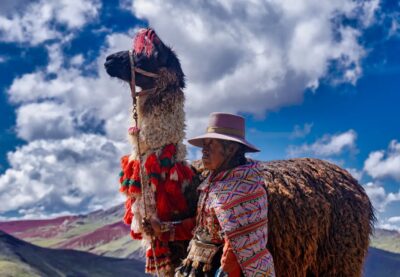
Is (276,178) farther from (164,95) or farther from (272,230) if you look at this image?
(164,95)

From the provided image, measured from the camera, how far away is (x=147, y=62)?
3.92m

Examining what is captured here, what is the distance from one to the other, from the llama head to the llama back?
3.80 ft

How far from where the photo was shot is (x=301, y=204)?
12.8 feet

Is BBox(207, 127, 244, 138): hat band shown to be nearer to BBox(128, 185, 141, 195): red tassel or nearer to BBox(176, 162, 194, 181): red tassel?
BBox(176, 162, 194, 181): red tassel

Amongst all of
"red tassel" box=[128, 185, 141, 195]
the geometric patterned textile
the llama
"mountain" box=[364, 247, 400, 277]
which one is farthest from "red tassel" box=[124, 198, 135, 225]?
"mountain" box=[364, 247, 400, 277]

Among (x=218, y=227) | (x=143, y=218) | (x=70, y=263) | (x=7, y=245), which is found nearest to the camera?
(x=218, y=227)

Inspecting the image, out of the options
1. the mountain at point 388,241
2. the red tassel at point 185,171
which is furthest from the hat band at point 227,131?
the mountain at point 388,241

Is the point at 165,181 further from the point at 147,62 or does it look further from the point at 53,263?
the point at 53,263

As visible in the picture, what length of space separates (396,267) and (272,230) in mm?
78449

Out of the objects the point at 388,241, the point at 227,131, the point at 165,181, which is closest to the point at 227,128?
the point at 227,131

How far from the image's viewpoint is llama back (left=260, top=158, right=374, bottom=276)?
3.81 m

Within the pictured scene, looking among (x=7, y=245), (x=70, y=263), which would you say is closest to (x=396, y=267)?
(x=70, y=263)

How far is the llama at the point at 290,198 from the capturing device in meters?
3.81

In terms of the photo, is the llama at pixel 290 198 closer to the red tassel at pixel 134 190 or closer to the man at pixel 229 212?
the red tassel at pixel 134 190
